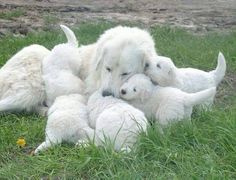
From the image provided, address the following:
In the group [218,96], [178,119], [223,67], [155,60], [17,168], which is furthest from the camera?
[218,96]

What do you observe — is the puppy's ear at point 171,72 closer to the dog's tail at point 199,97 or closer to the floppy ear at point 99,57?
the dog's tail at point 199,97

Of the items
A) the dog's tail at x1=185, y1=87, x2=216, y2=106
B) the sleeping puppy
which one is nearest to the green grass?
the dog's tail at x1=185, y1=87, x2=216, y2=106

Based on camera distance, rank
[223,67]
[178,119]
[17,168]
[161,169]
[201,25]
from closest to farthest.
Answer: [161,169] < [17,168] < [178,119] < [223,67] < [201,25]

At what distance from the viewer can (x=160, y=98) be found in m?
5.86

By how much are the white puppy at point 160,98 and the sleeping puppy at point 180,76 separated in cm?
12

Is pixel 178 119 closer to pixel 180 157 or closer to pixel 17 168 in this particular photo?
pixel 180 157

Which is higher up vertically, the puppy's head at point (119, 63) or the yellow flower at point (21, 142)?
the puppy's head at point (119, 63)

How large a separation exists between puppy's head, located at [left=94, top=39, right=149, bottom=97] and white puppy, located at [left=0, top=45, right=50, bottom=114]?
108 centimetres

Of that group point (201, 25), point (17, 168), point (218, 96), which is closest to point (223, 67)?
point (218, 96)

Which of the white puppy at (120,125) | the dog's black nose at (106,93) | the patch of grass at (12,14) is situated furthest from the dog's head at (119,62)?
the patch of grass at (12,14)

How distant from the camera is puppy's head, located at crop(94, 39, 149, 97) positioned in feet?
20.1

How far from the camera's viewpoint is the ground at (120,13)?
1257 centimetres

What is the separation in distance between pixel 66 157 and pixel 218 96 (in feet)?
9.57

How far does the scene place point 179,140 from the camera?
527cm
